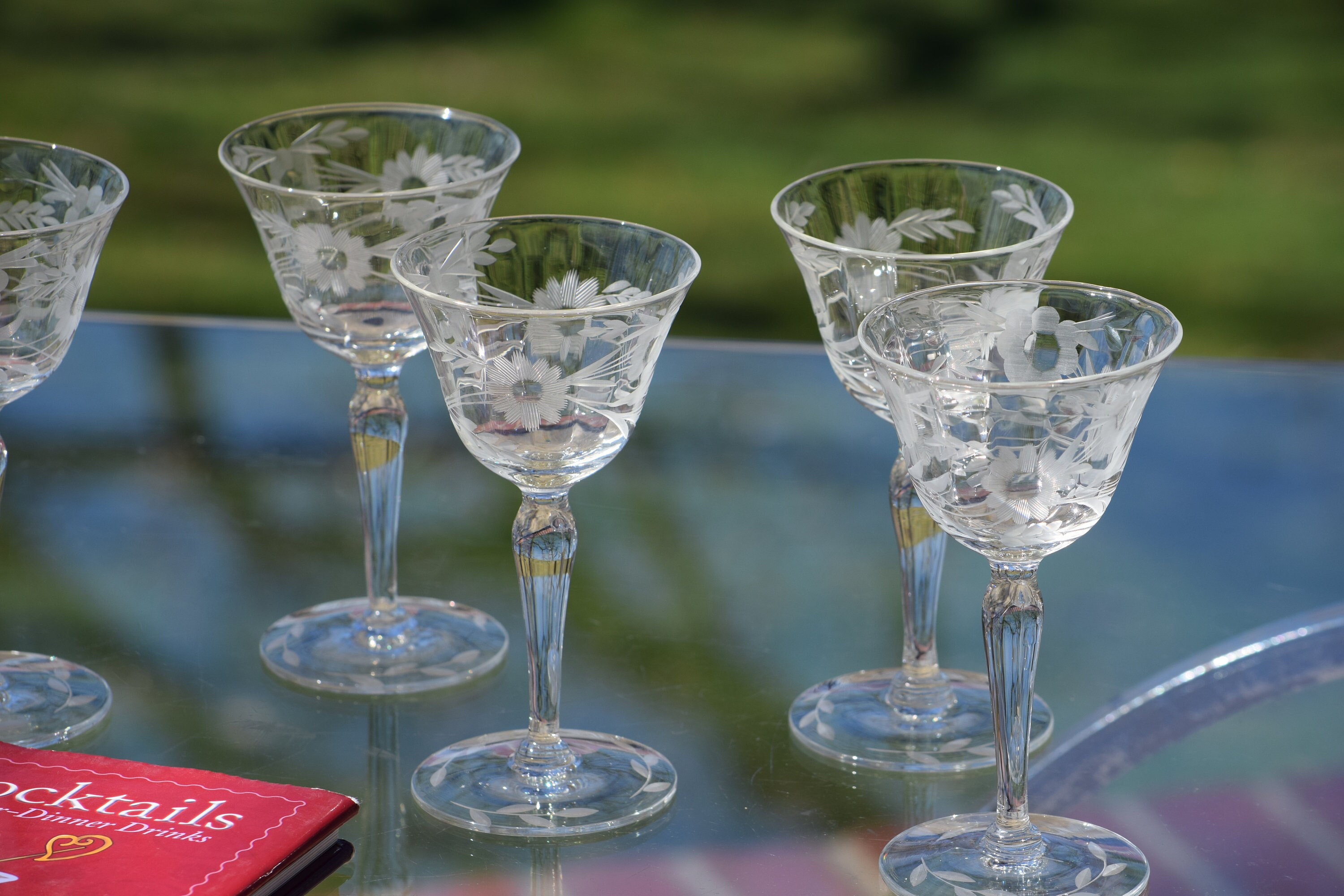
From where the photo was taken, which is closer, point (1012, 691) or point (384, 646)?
point (1012, 691)

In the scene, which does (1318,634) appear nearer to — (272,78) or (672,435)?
(672,435)

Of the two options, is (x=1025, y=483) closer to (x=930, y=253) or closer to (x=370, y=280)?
(x=930, y=253)

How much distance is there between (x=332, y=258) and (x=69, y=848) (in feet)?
1.14

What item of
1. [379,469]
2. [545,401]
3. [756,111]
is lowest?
[756,111]

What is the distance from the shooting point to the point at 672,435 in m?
1.25

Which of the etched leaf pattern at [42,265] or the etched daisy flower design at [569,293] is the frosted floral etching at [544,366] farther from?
the etched leaf pattern at [42,265]

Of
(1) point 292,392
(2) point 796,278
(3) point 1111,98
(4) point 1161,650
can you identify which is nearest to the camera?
(4) point 1161,650

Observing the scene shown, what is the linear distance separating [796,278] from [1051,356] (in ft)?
9.12

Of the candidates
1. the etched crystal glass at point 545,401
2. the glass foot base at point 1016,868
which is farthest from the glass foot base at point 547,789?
the glass foot base at point 1016,868

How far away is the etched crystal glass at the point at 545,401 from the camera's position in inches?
30.1

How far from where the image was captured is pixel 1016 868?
30.8 inches

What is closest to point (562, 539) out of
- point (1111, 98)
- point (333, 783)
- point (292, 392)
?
point (333, 783)

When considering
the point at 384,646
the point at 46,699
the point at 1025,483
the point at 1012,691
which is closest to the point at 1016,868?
the point at 1012,691

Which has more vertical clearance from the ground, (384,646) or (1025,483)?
(1025,483)
